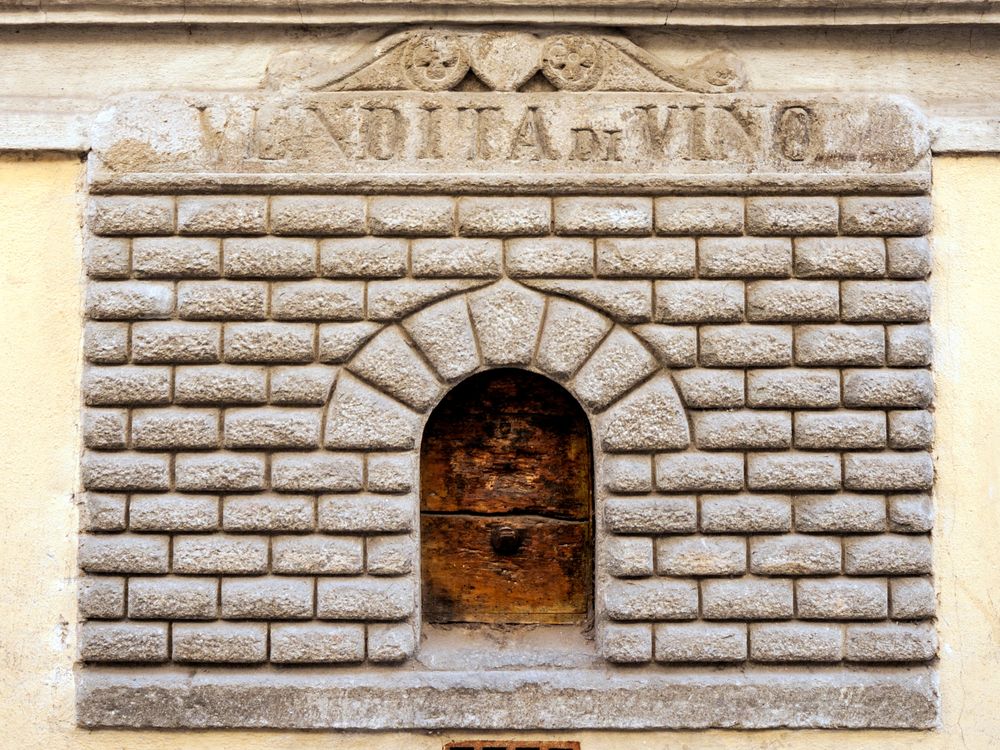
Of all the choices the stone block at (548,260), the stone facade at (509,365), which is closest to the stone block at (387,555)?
the stone facade at (509,365)

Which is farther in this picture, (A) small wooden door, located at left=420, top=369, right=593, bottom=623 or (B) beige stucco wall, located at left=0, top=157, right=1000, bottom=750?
(A) small wooden door, located at left=420, top=369, right=593, bottom=623

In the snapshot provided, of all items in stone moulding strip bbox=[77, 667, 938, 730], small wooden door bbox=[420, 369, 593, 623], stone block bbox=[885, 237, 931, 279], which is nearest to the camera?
stone moulding strip bbox=[77, 667, 938, 730]

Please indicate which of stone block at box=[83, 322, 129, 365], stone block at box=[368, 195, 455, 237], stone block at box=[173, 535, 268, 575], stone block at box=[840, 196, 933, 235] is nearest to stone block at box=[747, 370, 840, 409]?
stone block at box=[840, 196, 933, 235]

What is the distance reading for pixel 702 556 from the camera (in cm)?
385

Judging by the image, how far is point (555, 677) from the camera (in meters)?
3.85

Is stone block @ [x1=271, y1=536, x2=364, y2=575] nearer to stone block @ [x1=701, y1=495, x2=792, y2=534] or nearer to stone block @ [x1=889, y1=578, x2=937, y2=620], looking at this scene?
stone block @ [x1=701, y1=495, x2=792, y2=534]

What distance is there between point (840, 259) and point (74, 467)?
368 cm

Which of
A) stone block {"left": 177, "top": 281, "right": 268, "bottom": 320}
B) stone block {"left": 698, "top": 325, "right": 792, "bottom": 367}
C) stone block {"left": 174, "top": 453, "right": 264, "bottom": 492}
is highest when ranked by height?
stone block {"left": 177, "top": 281, "right": 268, "bottom": 320}

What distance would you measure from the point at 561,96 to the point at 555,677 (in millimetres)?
2682

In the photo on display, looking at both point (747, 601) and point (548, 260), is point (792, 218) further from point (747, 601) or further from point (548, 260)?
point (747, 601)

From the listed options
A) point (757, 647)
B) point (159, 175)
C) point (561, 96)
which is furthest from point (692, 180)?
point (159, 175)

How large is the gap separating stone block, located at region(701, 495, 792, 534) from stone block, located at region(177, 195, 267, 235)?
7.92ft

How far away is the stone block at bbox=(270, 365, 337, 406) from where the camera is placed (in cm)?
385

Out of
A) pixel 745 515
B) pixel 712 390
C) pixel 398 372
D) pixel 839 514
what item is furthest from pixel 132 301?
pixel 839 514
